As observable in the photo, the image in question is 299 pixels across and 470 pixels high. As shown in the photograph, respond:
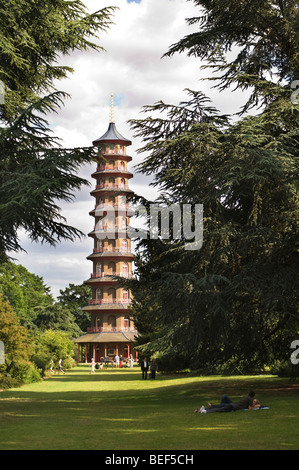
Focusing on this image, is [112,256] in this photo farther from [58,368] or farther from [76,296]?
[76,296]

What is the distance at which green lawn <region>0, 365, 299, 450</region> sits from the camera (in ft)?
30.8

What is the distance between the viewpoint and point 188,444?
920cm

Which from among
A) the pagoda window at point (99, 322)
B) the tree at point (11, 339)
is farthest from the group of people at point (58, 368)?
the pagoda window at point (99, 322)

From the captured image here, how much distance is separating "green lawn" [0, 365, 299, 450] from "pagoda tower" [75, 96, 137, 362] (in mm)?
42158

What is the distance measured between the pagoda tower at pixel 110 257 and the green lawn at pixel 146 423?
42158 millimetres

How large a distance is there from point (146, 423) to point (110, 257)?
5084cm

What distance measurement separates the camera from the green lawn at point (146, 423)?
30.8 ft

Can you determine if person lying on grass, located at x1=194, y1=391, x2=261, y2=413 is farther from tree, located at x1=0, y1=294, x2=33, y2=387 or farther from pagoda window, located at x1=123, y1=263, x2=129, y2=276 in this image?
pagoda window, located at x1=123, y1=263, x2=129, y2=276

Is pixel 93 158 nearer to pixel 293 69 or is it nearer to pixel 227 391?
pixel 293 69

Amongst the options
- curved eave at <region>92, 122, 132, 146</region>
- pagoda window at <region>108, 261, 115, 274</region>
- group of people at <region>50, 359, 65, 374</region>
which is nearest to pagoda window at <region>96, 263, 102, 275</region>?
pagoda window at <region>108, 261, 115, 274</region>

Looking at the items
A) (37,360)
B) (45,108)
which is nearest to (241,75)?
(45,108)

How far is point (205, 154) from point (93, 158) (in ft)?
15.6

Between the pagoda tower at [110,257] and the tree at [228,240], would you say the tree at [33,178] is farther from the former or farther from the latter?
the pagoda tower at [110,257]

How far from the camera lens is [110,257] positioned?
6309 cm
